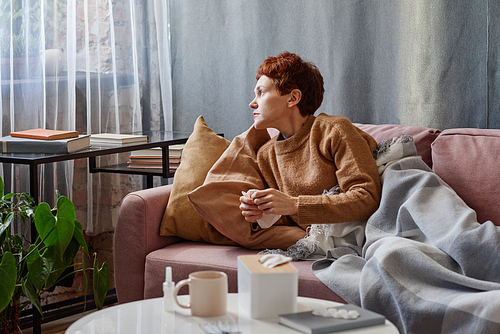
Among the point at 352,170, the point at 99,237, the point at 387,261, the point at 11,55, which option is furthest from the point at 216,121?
the point at 387,261

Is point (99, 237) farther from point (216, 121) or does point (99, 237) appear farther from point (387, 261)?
point (387, 261)

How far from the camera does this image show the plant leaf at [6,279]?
1.41m

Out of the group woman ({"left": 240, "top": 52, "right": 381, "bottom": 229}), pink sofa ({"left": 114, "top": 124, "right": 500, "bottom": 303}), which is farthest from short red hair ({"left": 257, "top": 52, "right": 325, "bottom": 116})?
pink sofa ({"left": 114, "top": 124, "right": 500, "bottom": 303})

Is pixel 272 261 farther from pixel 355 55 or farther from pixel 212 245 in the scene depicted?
pixel 355 55

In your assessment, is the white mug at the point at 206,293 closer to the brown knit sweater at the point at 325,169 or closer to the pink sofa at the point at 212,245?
the pink sofa at the point at 212,245

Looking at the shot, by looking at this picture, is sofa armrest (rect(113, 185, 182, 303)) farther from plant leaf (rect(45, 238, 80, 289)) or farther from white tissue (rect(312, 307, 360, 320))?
white tissue (rect(312, 307, 360, 320))

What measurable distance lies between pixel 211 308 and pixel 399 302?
52 cm

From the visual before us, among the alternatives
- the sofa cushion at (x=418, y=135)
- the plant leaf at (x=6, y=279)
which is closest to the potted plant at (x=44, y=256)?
the plant leaf at (x=6, y=279)

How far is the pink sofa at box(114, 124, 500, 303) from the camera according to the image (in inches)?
62.9

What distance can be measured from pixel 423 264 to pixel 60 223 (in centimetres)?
102

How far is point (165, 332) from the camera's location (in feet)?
3.15

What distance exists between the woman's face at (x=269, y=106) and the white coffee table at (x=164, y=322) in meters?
0.86

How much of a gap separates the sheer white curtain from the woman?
1046 millimetres

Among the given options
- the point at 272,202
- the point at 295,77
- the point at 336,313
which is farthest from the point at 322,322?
the point at 295,77
